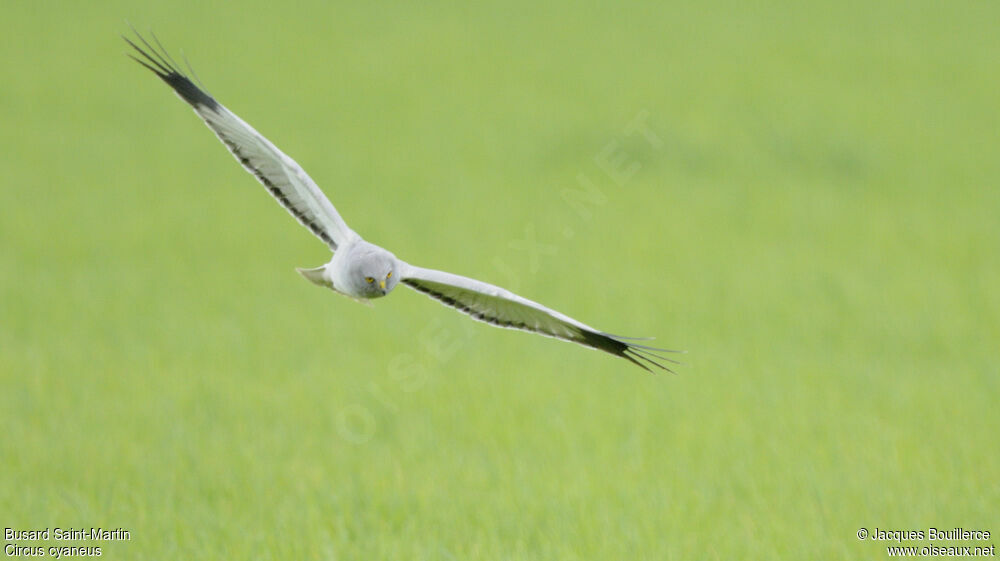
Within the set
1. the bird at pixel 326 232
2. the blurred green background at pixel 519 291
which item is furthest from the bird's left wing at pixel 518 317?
Answer: the blurred green background at pixel 519 291

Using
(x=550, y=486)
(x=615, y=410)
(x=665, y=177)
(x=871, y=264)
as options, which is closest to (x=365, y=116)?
(x=665, y=177)

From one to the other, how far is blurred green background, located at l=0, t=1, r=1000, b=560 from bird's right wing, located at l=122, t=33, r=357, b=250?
88.6 inches

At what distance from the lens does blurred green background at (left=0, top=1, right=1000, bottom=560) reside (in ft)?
19.1

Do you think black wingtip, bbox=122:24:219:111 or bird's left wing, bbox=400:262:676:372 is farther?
black wingtip, bbox=122:24:219:111

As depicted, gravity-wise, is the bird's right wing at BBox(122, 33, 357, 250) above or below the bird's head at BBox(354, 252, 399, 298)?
above

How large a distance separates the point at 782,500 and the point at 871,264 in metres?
5.91

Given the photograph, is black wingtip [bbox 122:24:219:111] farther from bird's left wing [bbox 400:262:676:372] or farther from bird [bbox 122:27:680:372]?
bird's left wing [bbox 400:262:676:372]

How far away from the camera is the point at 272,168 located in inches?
148

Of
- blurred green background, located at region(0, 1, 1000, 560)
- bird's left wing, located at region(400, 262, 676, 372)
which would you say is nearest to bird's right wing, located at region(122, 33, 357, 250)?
bird's left wing, located at region(400, 262, 676, 372)

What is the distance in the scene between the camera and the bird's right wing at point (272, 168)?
3.52m

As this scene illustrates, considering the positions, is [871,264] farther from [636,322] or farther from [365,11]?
[365,11]

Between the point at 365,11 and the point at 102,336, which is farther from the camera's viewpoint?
the point at 365,11

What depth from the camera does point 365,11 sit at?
24.3m

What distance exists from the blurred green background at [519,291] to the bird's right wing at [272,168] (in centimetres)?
225
